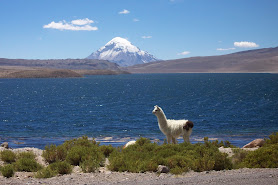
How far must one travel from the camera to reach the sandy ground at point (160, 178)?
357 inches

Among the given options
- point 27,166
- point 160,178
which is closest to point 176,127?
point 160,178

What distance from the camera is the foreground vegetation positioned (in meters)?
11.0

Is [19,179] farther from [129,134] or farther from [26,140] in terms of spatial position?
[129,134]

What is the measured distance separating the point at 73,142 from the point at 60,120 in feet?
65.4

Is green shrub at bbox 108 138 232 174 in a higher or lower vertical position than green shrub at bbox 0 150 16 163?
higher

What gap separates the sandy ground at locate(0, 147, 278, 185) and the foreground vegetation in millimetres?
300

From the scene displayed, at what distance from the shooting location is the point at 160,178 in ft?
32.7

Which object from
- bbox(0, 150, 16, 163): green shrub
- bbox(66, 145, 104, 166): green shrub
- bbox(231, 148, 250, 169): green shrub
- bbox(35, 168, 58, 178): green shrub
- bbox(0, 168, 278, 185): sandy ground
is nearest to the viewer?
bbox(0, 168, 278, 185): sandy ground

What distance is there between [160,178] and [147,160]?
5.94ft

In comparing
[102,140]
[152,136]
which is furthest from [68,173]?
[152,136]

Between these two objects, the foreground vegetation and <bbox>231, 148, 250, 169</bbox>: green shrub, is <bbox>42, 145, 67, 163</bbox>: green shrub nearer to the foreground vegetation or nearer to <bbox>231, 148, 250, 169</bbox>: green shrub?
the foreground vegetation

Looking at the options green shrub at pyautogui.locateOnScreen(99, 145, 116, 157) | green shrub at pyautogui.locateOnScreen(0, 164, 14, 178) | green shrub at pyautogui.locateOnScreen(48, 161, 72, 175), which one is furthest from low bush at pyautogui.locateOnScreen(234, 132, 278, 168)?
green shrub at pyautogui.locateOnScreen(0, 164, 14, 178)

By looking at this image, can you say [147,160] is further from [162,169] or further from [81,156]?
[81,156]

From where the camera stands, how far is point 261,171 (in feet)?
33.7
